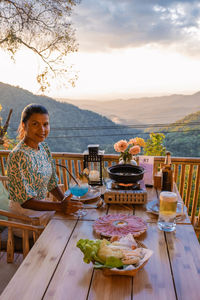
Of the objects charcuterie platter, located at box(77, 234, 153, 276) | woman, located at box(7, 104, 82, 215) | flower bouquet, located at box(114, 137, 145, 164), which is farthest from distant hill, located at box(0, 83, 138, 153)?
charcuterie platter, located at box(77, 234, 153, 276)

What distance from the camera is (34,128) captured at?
2182 millimetres

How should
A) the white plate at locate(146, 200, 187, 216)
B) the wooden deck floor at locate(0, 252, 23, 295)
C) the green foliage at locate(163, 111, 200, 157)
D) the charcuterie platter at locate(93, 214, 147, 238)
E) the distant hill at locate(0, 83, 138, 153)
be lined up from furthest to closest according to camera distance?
the distant hill at locate(0, 83, 138, 153) < the green foliage at locate(163, 111, 200, 157) < the white plate at locate(146, 200, 187, 216) < the wooden deck floor at locate(0, 252, 23, 295) < the charcuterie platter at locate(93, 214, 147, 238)

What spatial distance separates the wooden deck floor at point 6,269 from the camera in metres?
1.61

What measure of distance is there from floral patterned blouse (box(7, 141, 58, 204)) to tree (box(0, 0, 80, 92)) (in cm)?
449

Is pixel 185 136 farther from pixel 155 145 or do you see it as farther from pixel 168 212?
pixel 168 212

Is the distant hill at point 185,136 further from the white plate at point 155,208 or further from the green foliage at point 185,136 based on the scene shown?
the white plate at point 155,208

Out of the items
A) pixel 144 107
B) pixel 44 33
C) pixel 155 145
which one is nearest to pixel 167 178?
pixel 155 145

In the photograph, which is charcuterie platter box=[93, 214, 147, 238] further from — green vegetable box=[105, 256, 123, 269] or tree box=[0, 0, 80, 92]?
tree box=[0, 0, 80, 92]

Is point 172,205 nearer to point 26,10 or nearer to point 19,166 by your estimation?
point 19,166

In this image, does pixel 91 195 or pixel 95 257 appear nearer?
pixel 95 257

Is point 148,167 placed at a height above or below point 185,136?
above

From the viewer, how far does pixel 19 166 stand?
1994mm

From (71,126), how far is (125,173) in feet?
34.7

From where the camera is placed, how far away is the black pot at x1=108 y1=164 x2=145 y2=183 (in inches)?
78.2
